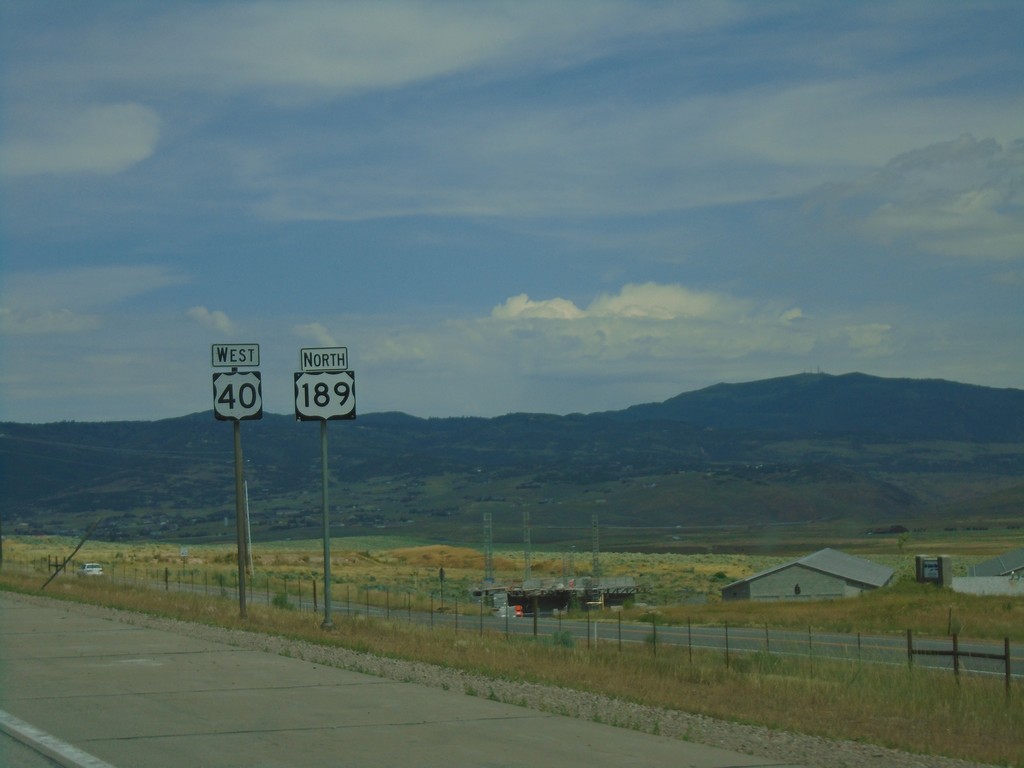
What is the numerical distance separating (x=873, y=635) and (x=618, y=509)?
14209 cm

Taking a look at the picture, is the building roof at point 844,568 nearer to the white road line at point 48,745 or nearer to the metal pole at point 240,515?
the metal pole at point 240,515

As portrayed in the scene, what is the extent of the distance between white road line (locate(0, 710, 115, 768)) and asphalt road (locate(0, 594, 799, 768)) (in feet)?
0.05

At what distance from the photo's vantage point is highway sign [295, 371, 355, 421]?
22219mm

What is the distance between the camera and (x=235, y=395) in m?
24.7

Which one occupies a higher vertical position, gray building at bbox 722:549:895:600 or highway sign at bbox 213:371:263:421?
highway sign at bbox 213:371:263:421

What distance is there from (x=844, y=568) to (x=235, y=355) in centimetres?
5455

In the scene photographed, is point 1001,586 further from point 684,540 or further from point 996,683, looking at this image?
point 684,540

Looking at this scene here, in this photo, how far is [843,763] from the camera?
1071 centimetres

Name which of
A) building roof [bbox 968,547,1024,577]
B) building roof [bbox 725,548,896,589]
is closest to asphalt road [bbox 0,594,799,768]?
building roof [bbox 968,547,1024,577]

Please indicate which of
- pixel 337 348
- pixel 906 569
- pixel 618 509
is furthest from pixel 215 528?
pixel 337 348

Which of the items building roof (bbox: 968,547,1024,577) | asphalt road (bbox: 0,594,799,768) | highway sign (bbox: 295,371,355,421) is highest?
highway sign (bbox: 295,371,355,421)

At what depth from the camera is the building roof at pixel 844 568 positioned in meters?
69.2

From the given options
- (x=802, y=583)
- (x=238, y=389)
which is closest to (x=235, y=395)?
(x=238, y=389)

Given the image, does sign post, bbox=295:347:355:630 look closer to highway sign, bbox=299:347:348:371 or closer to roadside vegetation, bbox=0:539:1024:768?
highway sign, bbox=299:347:348:371
